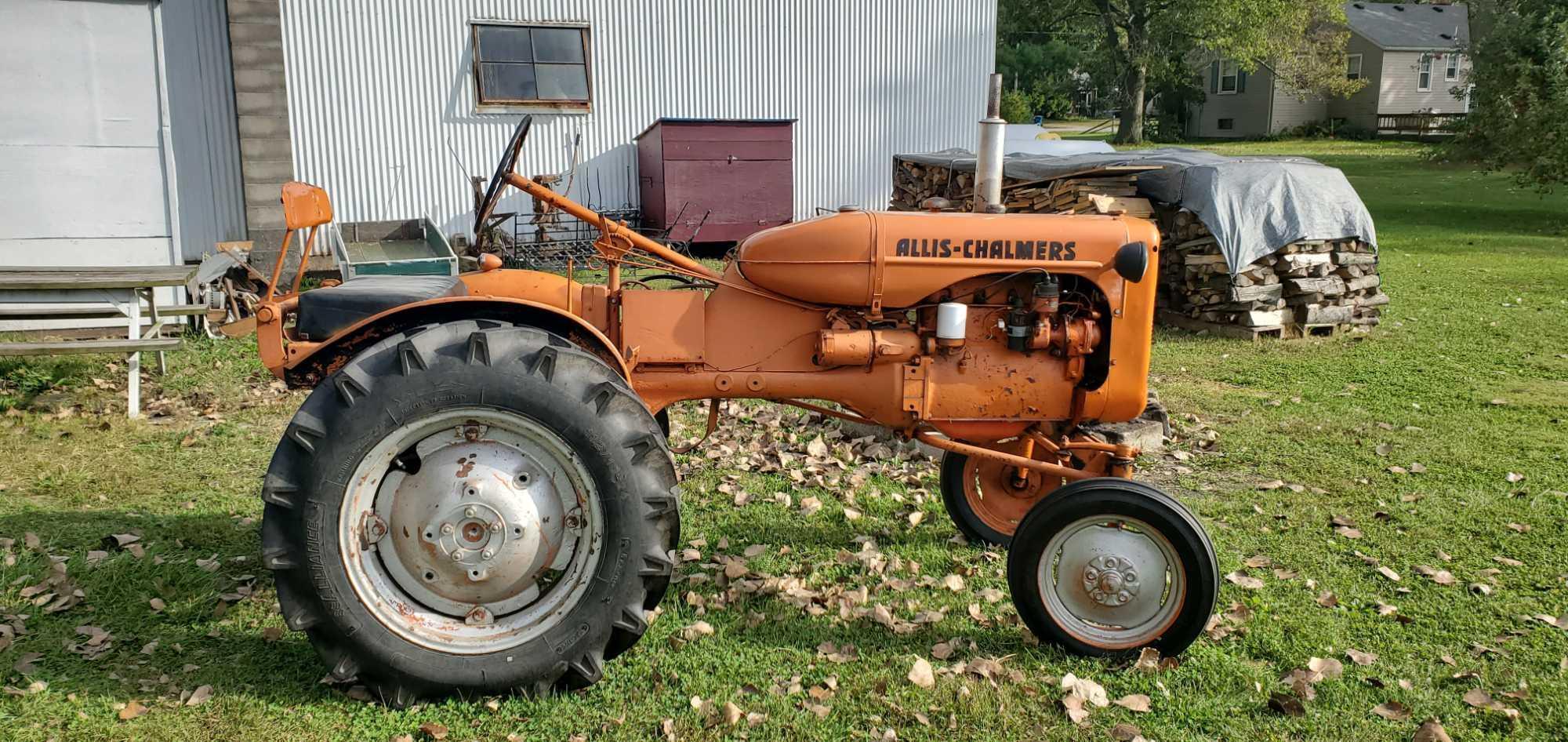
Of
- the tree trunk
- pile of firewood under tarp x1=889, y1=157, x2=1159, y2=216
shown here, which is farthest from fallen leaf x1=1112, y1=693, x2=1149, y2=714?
the tree trunk

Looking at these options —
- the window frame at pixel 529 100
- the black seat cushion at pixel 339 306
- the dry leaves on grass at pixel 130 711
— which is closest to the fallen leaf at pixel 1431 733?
the black seat cushion at pixel 339 306

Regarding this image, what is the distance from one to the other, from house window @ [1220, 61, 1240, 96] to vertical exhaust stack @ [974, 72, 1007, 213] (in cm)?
4088

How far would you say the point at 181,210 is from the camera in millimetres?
12531

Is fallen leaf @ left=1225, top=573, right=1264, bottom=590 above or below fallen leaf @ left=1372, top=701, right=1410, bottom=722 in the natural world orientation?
above

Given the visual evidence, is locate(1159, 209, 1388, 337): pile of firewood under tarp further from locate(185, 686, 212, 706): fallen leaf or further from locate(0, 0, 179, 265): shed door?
locate(0, 0, 179, 265): shed door

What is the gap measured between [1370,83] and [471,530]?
139 ft

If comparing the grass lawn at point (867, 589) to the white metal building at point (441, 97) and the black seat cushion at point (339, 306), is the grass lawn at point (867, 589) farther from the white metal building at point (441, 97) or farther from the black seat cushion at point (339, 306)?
the white metal building at point (441, 97)

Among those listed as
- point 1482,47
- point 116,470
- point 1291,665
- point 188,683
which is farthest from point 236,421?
point 1482,47

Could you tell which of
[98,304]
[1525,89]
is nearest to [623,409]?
[98,304]

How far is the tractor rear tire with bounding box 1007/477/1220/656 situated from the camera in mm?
3514

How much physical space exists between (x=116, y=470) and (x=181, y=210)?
26.8ft

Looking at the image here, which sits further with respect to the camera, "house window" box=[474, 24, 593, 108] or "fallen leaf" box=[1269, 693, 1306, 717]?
"house window" box=[474, 24, 593, 108]

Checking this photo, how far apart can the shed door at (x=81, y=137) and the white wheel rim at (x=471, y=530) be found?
6527 mm

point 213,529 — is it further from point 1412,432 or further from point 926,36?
point 926,36
